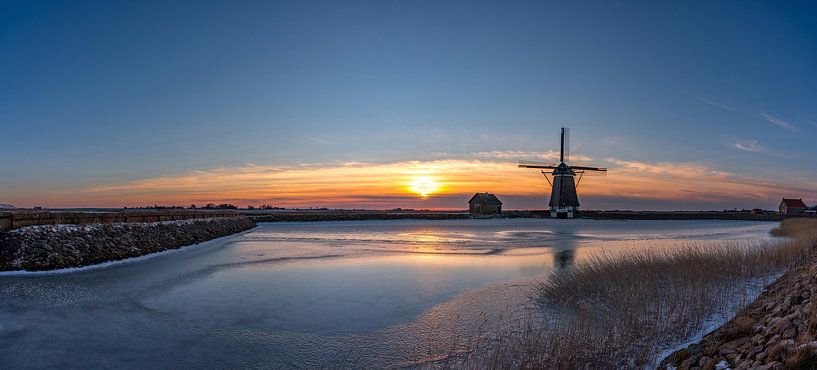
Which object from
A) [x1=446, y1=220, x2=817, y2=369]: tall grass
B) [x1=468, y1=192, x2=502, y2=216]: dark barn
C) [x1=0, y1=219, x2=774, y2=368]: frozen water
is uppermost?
[x1=468, y1=192, x2=502, y2=216]: dark barn

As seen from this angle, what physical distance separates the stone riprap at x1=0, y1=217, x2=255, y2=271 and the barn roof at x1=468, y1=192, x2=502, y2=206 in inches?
2669

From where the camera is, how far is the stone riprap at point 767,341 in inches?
196

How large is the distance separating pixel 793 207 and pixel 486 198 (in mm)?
72601

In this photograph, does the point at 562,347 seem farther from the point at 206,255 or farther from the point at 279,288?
the point at 206,255

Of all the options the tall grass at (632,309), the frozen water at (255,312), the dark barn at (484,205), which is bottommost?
the frozen water at (255,312)

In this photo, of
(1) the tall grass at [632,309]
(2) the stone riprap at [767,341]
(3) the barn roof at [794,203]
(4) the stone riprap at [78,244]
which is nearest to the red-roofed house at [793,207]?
(3) the barn roof at [794,203]

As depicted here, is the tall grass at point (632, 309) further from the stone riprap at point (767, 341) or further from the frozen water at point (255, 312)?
the frozen water at point (255, 312)

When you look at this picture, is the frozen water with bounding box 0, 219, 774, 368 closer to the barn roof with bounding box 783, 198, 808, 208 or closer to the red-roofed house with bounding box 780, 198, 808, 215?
the red-roofed house with bounding box 780, 198, 808, 215

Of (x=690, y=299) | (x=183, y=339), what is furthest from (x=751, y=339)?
(x=183, y=339)

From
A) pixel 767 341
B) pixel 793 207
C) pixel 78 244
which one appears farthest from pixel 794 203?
pixel 78 244

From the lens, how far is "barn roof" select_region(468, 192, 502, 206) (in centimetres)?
9000

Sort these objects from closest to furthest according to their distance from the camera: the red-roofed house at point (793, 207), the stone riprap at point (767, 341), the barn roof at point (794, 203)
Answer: the stone riprap at point (767, 341) < the red-roofed house at point (793, 207) < the barn roof at point (794, 203)

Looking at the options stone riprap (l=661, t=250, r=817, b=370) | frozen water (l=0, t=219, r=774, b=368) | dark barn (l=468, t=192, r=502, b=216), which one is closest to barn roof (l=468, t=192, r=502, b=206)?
dark barn (l=468, t=192, r=502, b=216)

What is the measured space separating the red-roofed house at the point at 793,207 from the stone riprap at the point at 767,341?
12187cm
